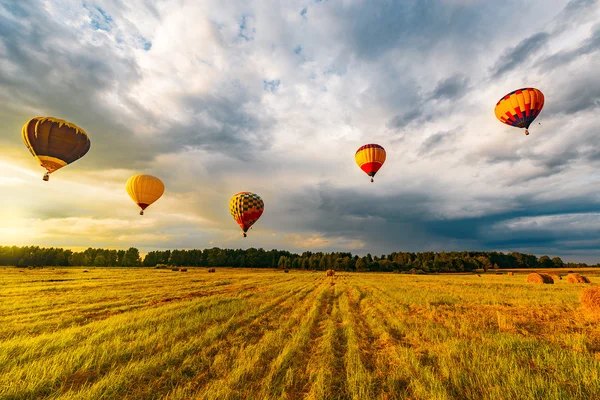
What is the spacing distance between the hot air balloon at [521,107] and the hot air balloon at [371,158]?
44.6 ft

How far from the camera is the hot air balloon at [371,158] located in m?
32.5

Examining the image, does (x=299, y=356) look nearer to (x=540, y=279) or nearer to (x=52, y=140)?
(x=52, y=140)

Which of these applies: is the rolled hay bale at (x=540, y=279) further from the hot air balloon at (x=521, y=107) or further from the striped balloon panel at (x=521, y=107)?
the striped balloon panel at (x=521, y=107)

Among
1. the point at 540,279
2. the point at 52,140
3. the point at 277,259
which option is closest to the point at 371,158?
the point at 540,279

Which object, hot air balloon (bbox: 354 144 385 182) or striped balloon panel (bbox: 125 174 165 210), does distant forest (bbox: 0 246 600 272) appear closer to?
striped balloon panel (bbox: 125 174 165 210)

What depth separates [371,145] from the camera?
32.8 m

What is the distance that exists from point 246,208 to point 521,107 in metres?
33.3

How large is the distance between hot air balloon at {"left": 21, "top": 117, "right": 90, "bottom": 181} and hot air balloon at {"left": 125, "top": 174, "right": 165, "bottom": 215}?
273 inches

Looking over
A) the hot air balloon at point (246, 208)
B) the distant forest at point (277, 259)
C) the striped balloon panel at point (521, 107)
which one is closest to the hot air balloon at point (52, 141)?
the hot air balloon at point (246, 208)

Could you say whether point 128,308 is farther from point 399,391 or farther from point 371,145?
point 371,145

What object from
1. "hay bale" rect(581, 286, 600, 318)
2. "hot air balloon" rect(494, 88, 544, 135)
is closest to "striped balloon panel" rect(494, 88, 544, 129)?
"hot air balloon" rect(494, 88, 544, 135)

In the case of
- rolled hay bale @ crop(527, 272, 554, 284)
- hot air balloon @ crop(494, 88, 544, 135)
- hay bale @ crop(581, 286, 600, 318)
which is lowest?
rolled hay bale @ crop(527, 272, 554, 284)

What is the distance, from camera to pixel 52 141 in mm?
25828

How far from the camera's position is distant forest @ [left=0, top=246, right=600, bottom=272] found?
350ft
